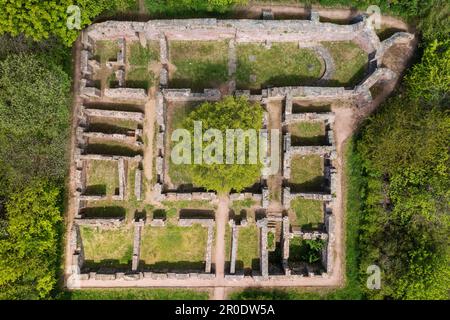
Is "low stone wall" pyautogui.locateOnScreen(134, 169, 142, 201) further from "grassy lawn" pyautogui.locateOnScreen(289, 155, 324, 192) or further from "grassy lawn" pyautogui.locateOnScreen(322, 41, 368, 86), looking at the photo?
"grassy lawn" pyautogui.locateOnScreen(322, 41, 368, 86)

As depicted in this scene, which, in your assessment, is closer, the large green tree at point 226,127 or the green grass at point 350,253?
the large green tree at point 226,127

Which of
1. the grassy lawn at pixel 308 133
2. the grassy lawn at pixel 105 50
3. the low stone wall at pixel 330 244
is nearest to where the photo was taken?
the low stone wall at pixel 330 244

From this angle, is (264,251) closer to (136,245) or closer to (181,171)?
(181,171)

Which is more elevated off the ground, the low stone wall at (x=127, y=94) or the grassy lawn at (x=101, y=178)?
the low stone wall at (x=127, y=94)

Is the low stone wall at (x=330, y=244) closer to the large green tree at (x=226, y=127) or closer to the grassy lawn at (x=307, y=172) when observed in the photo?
the grassy lawn at (x=307, y=172)

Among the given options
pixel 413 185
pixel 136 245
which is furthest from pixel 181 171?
pixel 413 185

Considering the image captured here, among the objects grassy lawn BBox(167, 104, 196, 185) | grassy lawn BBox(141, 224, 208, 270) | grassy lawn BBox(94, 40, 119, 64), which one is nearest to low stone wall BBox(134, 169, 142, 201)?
grassy lawn BBox(167, 104, 196, 185)

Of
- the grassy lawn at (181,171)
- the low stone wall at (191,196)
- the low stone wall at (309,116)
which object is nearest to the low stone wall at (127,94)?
the grassy lawn at (181,171)
